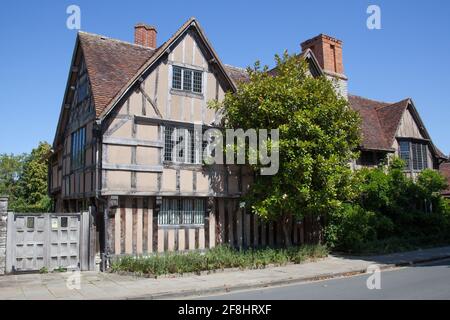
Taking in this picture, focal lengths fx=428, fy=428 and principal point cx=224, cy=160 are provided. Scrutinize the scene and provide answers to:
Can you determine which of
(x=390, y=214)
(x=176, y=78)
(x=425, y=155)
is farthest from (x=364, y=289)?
(x=425, y=155)

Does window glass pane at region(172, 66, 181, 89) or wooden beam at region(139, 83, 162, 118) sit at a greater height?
window glass pane at region(172, 66, 181, 89)

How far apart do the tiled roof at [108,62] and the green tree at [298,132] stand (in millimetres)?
3686

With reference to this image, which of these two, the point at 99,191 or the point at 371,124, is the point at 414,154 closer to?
the point at 371,124

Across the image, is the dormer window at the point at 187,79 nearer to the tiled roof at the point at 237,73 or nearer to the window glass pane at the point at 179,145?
the window glass pane at the point at 179,145

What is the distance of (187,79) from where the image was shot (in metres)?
15.7

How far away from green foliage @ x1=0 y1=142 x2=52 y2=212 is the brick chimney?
1393cm

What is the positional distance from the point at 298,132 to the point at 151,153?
504 cm

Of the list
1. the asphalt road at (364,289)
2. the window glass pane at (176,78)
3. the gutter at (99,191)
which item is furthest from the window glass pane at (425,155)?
the gutter at (99,191)

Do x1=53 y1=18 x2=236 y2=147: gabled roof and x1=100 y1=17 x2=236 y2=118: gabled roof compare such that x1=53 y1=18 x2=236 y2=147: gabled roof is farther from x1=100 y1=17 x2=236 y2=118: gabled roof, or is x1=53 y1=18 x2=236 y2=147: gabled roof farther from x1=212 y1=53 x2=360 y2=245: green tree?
x1=212 y1=53 x2=360 y2=245: green tree

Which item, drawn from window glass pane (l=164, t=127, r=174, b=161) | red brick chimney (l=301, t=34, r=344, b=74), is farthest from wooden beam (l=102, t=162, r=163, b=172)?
red brick chimney (l=301, t=34, r=344, b=74)

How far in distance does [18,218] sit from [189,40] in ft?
27.7

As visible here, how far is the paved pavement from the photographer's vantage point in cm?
963
